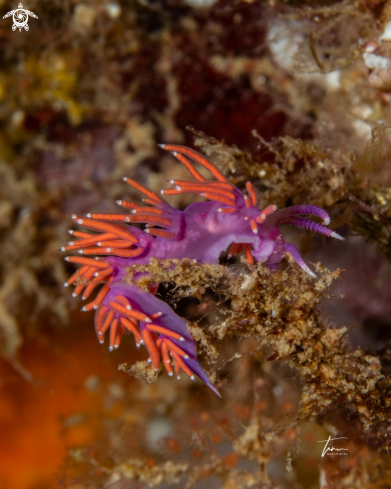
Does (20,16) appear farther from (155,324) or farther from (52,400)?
(52,400)

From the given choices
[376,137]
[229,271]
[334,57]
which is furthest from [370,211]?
[334,57]

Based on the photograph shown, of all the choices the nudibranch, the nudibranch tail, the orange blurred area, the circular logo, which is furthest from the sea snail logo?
the nudibranch tail

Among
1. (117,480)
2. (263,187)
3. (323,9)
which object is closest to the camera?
(263,187)

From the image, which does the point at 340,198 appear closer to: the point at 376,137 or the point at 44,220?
the point at 376,137

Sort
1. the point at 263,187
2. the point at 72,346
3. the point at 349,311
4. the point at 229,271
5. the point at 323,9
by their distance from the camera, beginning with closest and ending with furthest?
the point at 229,271, the point at 349,311, the point at 263,187, the point at 323,9, the point at 72,346

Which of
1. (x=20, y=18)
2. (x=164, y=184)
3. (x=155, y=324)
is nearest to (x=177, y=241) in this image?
(x=155, y=324)

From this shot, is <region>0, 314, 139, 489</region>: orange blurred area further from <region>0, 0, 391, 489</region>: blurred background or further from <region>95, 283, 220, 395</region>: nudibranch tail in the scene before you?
<region>95, 283, 220, 395</region>: nudibranch tail
